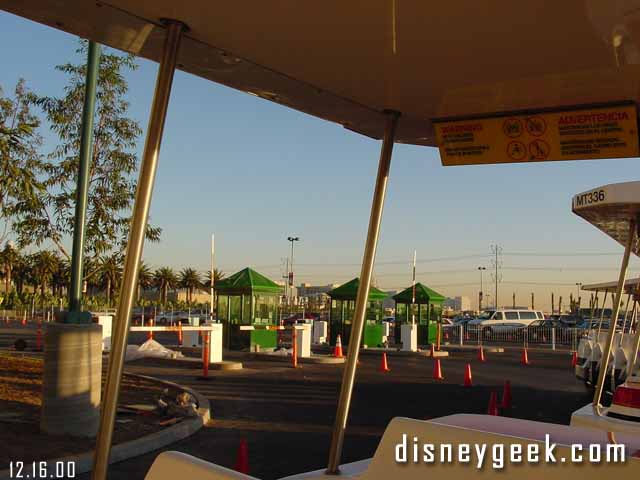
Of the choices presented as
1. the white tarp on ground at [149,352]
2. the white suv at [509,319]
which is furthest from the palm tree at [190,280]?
the white tarp on ground at [149,352]

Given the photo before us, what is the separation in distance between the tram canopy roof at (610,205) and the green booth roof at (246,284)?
1912 cm

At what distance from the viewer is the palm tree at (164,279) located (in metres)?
98.6

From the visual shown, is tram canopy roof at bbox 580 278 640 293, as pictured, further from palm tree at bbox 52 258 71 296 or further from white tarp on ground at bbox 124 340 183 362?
palm tree at bbox 52 258 71 296

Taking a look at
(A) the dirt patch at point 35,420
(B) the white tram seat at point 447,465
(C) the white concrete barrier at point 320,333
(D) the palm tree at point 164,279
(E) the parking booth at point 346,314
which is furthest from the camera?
(D) the palm tree at point 164,279

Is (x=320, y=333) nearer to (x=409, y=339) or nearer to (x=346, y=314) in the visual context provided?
(x=346, y=314)

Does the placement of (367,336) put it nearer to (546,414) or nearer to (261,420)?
(546,414)

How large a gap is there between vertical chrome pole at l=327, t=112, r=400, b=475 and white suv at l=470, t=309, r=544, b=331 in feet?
164

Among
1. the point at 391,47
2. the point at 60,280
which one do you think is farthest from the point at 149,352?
the point at 60,280

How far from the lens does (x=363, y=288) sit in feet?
14.8

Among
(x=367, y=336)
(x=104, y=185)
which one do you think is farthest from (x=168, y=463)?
(x=367, y=336)

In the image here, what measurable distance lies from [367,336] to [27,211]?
18228 millimetres

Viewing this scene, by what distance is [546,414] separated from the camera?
12.7 meters

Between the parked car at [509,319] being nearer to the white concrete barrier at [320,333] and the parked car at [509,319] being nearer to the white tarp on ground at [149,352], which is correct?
the white concrete barrier at [320,333]

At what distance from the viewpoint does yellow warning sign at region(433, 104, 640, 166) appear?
4.66m
